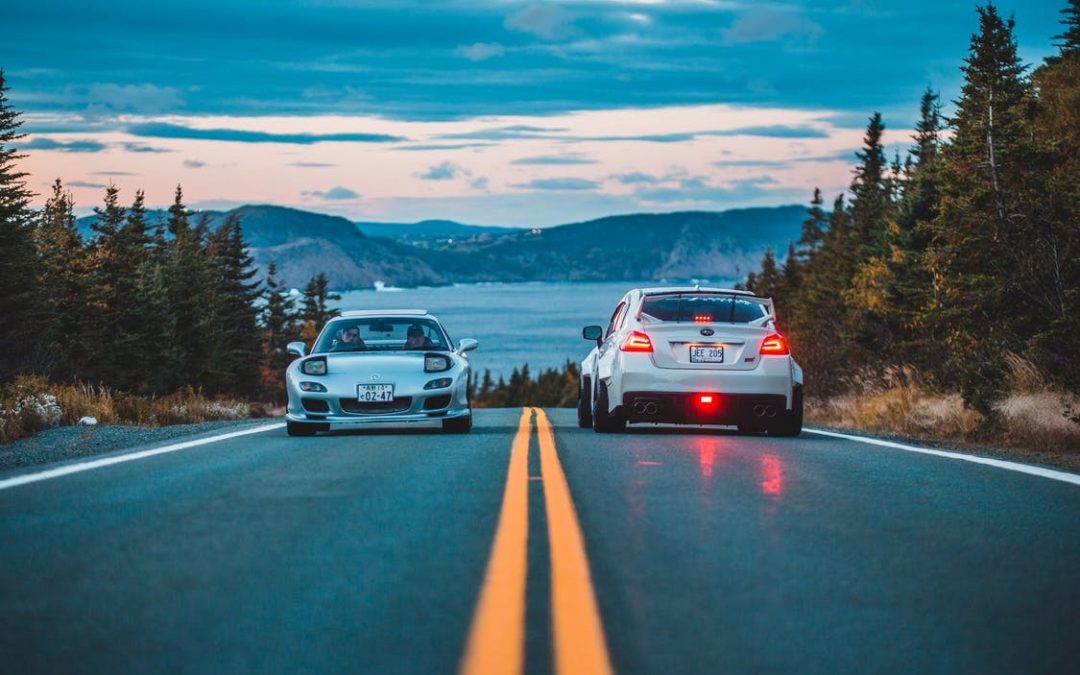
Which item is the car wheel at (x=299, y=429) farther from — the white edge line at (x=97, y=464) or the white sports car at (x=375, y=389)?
the white edge line at (x=97, y=464)

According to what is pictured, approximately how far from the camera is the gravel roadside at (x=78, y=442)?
468 inches

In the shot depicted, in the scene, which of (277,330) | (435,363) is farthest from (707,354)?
(277,330)

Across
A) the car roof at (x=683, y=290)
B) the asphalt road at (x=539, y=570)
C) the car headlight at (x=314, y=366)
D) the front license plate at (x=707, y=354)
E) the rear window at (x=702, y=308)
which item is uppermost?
the car roof at (x=683, y=290)

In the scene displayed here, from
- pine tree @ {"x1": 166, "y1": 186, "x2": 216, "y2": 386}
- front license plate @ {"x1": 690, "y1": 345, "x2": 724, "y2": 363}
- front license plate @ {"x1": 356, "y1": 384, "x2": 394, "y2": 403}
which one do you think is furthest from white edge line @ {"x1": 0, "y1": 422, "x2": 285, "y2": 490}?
pine tree @ {"x1": 166, "y1": 186, "x2": 216, "y2": 386}

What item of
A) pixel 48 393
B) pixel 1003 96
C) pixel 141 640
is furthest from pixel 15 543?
pixel 1003 96

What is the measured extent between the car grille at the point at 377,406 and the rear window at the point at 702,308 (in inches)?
116

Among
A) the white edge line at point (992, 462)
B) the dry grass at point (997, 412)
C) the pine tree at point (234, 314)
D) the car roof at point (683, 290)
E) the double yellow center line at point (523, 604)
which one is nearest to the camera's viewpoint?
the double yellow center line at point (523, 604)

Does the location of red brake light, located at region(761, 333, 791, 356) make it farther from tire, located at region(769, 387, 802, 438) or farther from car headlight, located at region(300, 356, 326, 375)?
car headlight, located at region(300, 356, 326, 375)

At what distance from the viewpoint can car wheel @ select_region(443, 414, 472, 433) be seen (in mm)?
15219

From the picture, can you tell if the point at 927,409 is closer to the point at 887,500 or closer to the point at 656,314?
the point at 656,314

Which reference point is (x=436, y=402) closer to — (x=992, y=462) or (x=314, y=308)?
(x=992, y=462)

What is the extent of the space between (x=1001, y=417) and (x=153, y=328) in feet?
171

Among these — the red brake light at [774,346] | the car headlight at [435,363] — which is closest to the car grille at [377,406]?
the car headlight at [435,363]

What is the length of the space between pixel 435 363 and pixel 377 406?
0.87 metres
